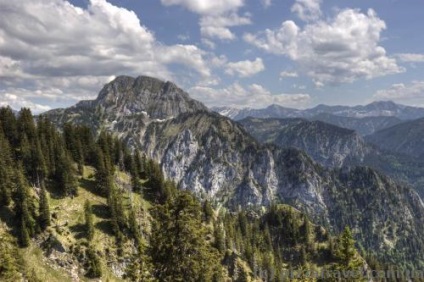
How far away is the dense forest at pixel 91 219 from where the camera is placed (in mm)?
33344

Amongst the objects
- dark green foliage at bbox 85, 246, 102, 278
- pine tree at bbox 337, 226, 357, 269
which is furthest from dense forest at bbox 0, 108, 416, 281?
dark green foliage at bbox 85, 246, 102, 278

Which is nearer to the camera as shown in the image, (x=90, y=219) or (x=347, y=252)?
(x=347, y=252)

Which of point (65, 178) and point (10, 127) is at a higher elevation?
point (10, 127)

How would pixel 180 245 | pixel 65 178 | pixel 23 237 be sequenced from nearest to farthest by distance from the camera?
1. pixel 180 245
2. pixel 23 237
3. pixel 65 178

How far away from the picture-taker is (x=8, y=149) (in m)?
100

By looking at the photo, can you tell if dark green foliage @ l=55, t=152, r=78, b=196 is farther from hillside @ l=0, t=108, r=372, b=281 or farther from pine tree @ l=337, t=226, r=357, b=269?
pine tree @ l=337, t=226, r=357, b=269

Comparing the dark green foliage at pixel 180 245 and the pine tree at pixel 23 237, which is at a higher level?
the dark green foliage at pixel 180 245

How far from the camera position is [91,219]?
300 feet

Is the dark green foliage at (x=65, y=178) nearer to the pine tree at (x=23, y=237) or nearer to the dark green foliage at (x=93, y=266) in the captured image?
the pine tree at (x=23, y=237)

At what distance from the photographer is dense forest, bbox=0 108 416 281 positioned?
109ft

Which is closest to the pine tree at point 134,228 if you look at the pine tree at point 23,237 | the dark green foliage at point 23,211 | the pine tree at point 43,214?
the pine tree at point 43,214

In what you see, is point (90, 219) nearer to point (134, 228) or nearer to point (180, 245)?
point (134, 228)

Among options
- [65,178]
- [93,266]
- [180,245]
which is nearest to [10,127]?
[65,178]

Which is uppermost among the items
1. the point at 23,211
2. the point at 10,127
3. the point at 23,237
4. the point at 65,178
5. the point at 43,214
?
the point at 10,127
